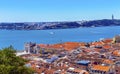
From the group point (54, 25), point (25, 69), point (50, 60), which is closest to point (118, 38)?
point (50, 60)

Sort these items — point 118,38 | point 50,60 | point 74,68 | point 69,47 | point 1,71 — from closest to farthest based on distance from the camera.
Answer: point 1,71
point 74,68
point 50,60
point 69,47
point 118,38

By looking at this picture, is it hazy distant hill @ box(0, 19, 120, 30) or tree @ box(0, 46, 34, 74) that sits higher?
tree @ box(0, 46, 34, 74)

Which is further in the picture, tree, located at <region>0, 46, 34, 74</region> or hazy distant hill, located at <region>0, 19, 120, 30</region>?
hazy distant hill, located at <region>0, 19, 120, 30</region>

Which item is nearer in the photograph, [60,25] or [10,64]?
[10,64]

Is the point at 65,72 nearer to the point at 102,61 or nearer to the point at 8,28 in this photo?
the point at 102,61

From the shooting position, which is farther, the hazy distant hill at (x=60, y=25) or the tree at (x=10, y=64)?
the hazy distant hill at (x=60, y=25)

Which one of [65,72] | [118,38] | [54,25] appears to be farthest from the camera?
[54,25]

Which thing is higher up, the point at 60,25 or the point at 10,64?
the point at 10,64

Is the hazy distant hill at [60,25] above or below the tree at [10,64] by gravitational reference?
below
